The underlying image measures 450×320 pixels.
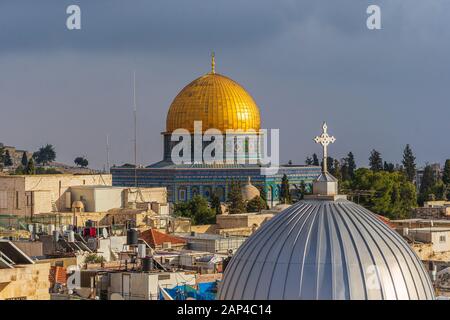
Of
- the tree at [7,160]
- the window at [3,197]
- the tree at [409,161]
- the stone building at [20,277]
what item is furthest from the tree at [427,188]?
the stone building at [20,277]

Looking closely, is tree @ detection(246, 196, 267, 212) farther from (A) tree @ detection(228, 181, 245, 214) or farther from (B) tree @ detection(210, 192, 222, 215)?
(B) tree @ detection(210, 192, 222, 215)

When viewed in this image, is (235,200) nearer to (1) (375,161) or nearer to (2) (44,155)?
(1) (375,161)

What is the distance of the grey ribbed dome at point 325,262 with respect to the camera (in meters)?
12.4

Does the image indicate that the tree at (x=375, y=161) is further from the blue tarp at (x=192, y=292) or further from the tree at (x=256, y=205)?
the blue tarp at (x=192, y=292)

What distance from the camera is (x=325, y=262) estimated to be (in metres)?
12.6

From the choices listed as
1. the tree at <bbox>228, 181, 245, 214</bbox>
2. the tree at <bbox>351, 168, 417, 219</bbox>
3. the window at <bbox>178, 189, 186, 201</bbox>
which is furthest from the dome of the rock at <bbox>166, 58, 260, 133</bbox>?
the tree at <bbox>351, 168, 417, 219</bbox>

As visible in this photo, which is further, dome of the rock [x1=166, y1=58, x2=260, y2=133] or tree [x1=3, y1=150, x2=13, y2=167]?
tree [x1=3, y1=150, x2=13, y2=167]

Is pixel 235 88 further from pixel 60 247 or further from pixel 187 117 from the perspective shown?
pixel 60 247

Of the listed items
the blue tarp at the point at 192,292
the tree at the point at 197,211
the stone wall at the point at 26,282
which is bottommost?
the blue tarp at the point at 192,292

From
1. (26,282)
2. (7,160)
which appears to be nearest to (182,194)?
(7,160)

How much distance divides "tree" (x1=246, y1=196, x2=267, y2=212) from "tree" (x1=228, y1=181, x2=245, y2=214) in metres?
0.27

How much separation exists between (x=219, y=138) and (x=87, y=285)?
36643 millimetres

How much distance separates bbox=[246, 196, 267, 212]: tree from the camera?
49.0 metres

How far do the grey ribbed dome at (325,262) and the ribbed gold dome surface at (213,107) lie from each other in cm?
4334
